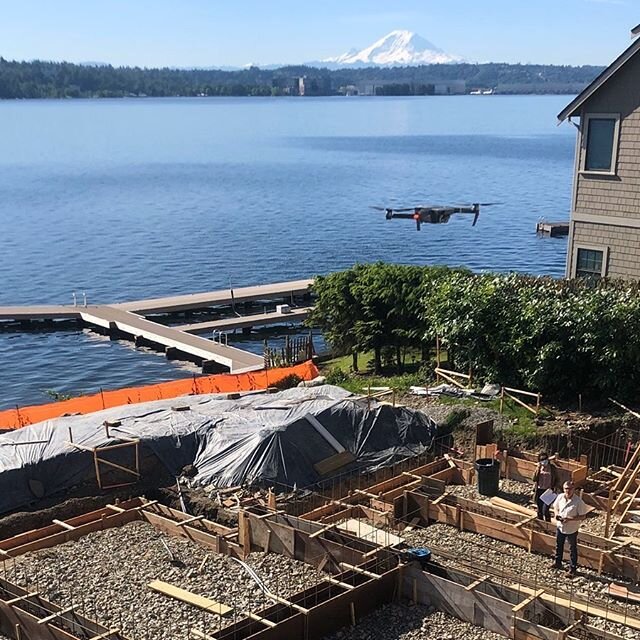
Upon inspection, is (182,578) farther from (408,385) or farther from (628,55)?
(628,55)

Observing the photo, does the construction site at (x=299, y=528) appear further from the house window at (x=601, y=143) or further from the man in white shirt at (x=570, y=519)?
the house window at (x=601, y=143)

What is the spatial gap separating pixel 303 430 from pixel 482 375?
6578 millimetres

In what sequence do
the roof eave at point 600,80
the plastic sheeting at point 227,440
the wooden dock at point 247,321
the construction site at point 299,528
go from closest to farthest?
the construction site at point 299,528 < the plastic sheeting at point 227,440 < the roof eave at point 600,80 < the wooden dock at point 247,321

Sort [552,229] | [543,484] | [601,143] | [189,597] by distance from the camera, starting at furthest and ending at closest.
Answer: [552,229]
[601,143]
[543,484]
[189,597]

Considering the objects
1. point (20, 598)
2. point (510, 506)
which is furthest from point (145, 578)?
point (510, 506)

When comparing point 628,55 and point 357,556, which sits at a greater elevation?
point 628,55

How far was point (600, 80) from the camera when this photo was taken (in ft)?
90.0

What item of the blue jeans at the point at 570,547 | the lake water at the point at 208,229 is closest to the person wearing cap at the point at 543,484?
the blue jeans at the point at 570,547

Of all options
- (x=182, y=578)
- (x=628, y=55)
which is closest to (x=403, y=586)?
(x=182, y=578)

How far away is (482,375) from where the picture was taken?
26.5 metres

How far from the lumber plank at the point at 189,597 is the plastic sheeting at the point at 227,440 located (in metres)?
4.91

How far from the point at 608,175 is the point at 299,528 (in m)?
15.9

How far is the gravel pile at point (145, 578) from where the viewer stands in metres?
Result: 15.5

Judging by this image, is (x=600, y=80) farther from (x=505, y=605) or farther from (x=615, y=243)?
(x=505, y=605)
